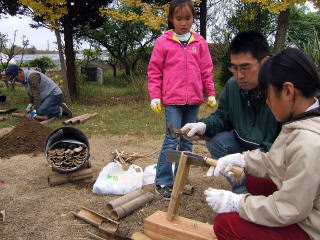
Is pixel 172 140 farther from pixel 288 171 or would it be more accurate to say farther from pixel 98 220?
pixel 288 171

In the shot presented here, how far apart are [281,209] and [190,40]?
2065 mm

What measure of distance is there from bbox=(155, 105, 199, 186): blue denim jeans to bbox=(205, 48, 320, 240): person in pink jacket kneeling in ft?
4.39

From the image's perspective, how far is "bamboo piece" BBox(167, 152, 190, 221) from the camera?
2.23 m

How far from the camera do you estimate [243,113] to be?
8.95 feet

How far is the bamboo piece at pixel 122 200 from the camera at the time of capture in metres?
2.91

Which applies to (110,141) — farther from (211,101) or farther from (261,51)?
(261,51)

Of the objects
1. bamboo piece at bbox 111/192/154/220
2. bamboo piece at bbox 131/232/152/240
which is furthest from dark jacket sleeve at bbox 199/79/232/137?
bamboo piece at bbox 131/232/152/240

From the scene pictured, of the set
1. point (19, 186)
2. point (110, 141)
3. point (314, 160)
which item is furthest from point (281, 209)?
point (110, 141)

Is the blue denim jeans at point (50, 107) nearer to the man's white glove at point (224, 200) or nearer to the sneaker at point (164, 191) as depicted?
the sneaker at point (164, 191)

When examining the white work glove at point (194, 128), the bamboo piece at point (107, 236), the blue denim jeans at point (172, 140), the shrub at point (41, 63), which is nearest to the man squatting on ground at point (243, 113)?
the white work glove at point (194, 128)

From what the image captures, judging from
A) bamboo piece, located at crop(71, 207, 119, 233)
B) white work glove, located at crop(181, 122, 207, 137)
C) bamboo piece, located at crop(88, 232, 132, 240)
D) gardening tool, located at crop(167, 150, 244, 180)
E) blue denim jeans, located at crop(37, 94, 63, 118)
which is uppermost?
white work glove, located at crop(181, 122, 207, 137)

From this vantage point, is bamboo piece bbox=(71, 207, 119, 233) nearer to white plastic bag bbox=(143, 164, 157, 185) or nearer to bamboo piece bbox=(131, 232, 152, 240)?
bamboo piece bbox=(131, 232, 152, 240)

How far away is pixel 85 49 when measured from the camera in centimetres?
1455

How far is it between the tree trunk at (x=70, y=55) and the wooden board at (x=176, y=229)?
7.17 meters
